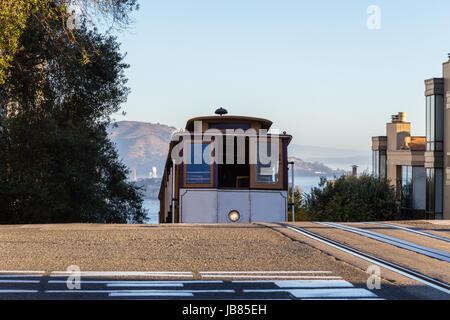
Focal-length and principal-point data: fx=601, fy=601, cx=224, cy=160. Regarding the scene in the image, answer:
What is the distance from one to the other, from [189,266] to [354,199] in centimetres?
2445

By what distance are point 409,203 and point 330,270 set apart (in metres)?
31.1

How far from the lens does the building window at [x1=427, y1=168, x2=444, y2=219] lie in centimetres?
3369

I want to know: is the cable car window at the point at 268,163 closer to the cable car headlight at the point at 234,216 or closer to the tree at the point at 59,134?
the cable car headlight at the point at 234,216

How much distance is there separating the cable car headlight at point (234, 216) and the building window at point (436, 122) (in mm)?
21219

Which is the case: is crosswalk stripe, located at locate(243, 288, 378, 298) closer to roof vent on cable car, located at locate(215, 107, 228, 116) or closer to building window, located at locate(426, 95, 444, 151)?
roof vent on cable car, located at locate(215, 107, 228, 116)

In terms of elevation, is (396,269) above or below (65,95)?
below

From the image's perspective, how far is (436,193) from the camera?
33844 millimetres

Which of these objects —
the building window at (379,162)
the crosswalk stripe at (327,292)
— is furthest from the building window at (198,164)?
the building window at (379,162)

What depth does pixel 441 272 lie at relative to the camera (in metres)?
7.48

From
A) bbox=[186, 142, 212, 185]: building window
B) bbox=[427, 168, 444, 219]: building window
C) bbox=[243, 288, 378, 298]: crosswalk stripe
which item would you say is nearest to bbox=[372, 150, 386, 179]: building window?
bbox=[427, 168, 444, 219]: building window

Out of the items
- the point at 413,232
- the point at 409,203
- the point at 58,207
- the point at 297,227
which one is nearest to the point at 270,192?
the point at 297,227

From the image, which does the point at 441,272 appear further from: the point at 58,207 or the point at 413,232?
the point at 58,207
